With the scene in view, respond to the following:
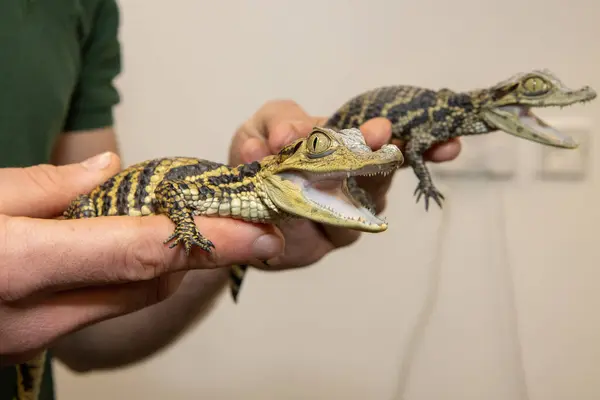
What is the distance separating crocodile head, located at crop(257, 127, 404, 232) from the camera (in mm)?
705

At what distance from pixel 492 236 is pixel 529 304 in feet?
0.70

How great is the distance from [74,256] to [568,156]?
49.3 inches

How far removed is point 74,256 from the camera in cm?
68

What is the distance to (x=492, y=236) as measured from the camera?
4.96ft

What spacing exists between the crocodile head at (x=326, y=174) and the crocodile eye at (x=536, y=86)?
1.91ft

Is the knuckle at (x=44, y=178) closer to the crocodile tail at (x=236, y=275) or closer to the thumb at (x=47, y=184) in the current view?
the thumb at (x=47, y=184)

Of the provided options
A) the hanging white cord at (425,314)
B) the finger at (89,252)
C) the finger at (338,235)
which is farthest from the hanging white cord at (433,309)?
Result: the finger at (89,252)

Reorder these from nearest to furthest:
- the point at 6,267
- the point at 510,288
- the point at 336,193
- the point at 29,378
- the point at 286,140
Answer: the point at 6,267 < the point at 336,193 < the point at 286,140 < the point at 29,378 < the point at 510,288

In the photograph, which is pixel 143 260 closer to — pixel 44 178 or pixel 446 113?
pixel 44 178

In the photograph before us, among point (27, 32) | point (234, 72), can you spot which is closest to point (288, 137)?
point (27, 32)

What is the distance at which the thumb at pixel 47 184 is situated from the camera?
2.53 ft

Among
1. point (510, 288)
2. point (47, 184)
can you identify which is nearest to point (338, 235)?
point (47, 184)

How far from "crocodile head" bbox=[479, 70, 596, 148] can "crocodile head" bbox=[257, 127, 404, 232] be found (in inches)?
21.8

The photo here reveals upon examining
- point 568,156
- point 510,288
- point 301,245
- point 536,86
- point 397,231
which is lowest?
point 510,288
